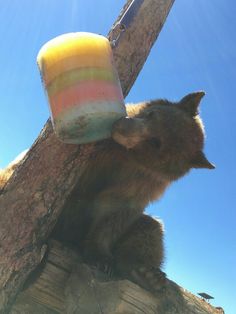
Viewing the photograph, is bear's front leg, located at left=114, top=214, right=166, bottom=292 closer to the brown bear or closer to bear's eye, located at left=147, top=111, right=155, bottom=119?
the brown bear

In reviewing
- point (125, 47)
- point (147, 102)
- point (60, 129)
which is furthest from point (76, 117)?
point (147, 102)

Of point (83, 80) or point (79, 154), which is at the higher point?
point (83, 80)

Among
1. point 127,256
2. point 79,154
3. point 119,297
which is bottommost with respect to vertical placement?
point 119,297

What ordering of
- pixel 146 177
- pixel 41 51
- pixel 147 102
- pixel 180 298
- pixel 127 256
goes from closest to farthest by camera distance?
1. pixel 41 51
2. pixel 180 298
3. pixel 127 256
4. pixel 146 177
5. pixel 147 102

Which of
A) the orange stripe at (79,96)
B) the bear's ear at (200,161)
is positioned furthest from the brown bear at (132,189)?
the orange stripe at (79,96)

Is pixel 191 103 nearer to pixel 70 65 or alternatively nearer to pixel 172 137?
pixel 172 137

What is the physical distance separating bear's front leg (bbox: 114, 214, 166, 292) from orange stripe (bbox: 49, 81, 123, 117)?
1927mm

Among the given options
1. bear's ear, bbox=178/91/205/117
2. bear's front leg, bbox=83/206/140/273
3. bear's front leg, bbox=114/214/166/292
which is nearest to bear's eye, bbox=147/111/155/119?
bear's ear, bbox=178/91/205/117

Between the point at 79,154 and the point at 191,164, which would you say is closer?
the point at 79,154

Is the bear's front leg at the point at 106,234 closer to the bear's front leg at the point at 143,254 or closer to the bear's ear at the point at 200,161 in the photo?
the bear's front leg at the point at 143,254

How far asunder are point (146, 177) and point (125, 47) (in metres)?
1.71

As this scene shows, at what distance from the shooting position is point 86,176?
542cm

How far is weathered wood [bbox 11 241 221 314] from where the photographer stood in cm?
407

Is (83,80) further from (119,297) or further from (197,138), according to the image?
(197,138)
